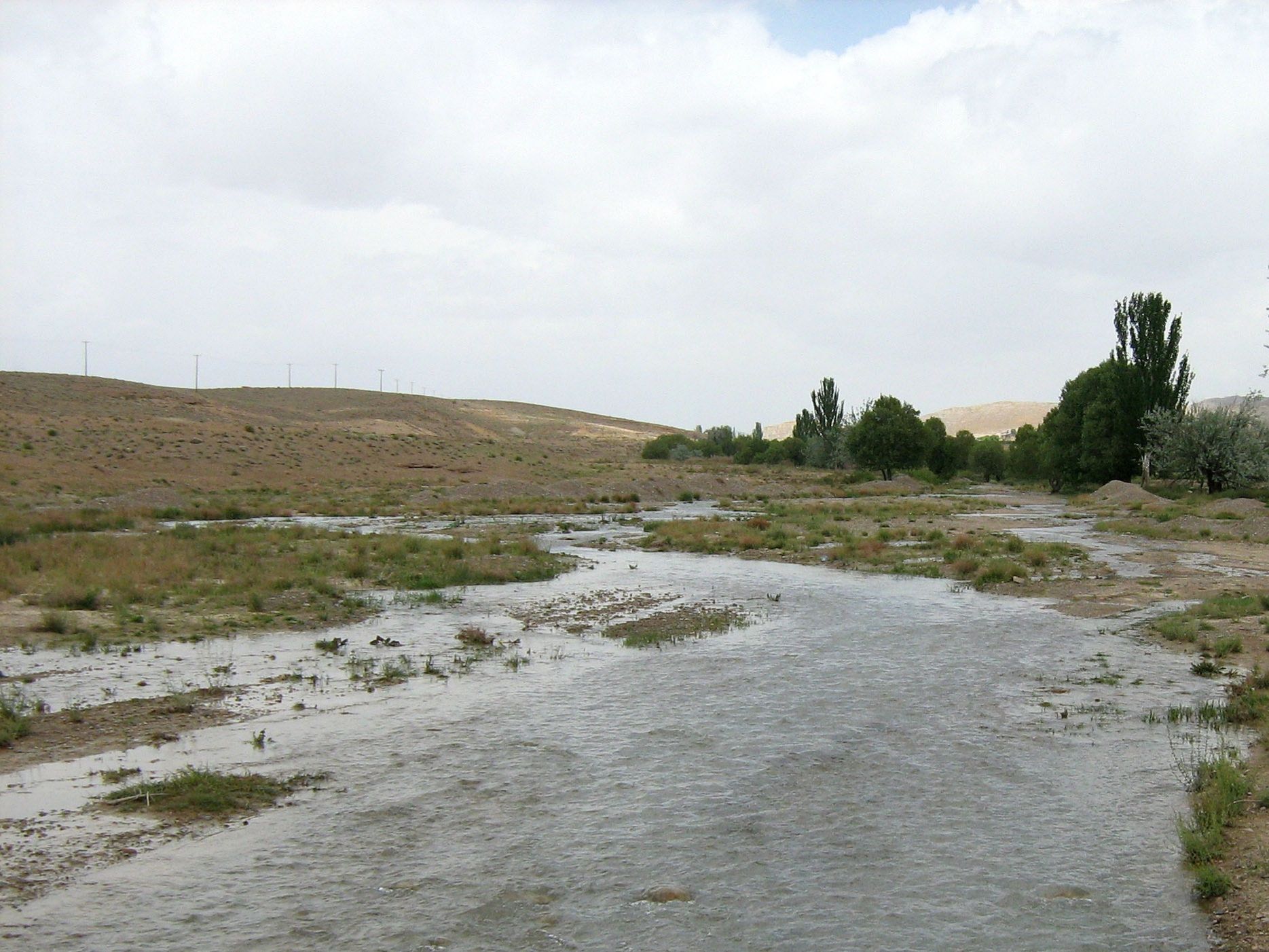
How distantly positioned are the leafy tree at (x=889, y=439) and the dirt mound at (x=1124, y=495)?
80.8 feet

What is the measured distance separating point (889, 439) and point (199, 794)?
7690 centimetres

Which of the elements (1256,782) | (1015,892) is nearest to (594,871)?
(1015,892)

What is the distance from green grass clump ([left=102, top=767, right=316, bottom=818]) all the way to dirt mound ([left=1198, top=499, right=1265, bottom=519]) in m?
40.8

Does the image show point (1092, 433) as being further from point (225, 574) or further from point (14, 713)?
point (14, 713)

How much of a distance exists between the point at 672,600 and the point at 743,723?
916 centimetres

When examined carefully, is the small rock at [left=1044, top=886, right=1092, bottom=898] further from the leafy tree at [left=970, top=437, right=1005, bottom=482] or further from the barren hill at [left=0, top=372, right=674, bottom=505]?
the leafy tree at [left=970, top=437, right=1005, bottom=482]

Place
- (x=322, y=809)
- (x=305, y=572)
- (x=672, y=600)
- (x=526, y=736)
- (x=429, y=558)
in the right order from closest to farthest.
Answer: (x=322, y=809) → (x=526, y=736) → (x=672, y=600) → (x=305, y=572) → (x=429, y=558)

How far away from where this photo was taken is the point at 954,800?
29.0 ft

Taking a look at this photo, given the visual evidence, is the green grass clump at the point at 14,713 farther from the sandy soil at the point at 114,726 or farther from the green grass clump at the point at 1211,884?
the green grass clump at the point at 1211,884

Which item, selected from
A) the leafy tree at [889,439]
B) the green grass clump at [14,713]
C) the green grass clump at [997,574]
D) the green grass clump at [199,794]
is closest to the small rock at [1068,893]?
the green grass clump at [199,794]

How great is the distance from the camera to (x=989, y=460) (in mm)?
94312

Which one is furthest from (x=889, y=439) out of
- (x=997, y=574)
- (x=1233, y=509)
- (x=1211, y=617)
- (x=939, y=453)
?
(x=1211, y=617)

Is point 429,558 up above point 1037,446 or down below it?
below

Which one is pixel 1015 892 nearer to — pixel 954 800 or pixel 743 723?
pixel 954 800
